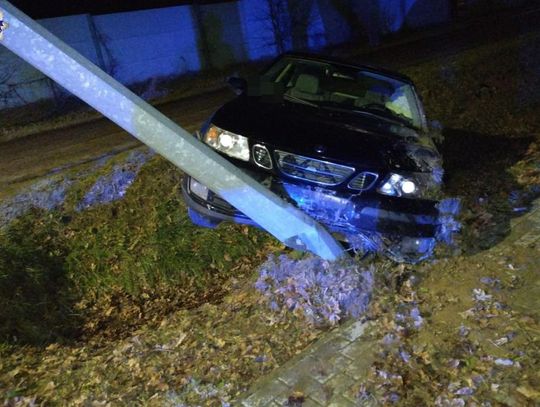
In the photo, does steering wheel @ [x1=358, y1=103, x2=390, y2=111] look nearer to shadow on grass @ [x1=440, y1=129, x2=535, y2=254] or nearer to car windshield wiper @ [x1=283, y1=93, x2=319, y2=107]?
car windshield wiper @ [x1=283, y1=93, x2=319, y2=107]

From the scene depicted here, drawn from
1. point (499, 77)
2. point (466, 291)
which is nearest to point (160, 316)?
point (466, 291)

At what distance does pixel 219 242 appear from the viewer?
5137mm

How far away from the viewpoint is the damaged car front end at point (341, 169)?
3.99 m

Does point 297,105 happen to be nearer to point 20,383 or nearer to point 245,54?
point 20,383

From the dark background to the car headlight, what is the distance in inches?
455

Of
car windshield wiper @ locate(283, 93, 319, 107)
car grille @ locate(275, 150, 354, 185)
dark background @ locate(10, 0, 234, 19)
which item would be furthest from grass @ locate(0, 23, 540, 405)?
dark background @ locate(10, 0, 234, 19)

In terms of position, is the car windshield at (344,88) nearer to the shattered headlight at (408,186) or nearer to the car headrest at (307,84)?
the car headrest at (307,84)

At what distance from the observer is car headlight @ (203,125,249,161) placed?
14.0ft

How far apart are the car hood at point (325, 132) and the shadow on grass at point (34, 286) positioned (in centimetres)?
209

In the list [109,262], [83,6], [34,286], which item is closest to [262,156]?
[109,262]

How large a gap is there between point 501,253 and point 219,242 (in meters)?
2.70

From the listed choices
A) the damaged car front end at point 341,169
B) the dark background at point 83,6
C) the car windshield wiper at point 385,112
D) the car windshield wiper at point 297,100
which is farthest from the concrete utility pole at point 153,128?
the dark background at point 83,6

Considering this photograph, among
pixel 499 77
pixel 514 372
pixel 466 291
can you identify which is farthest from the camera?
pixel 499 77

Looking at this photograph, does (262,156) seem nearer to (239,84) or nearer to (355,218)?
(355,218)
